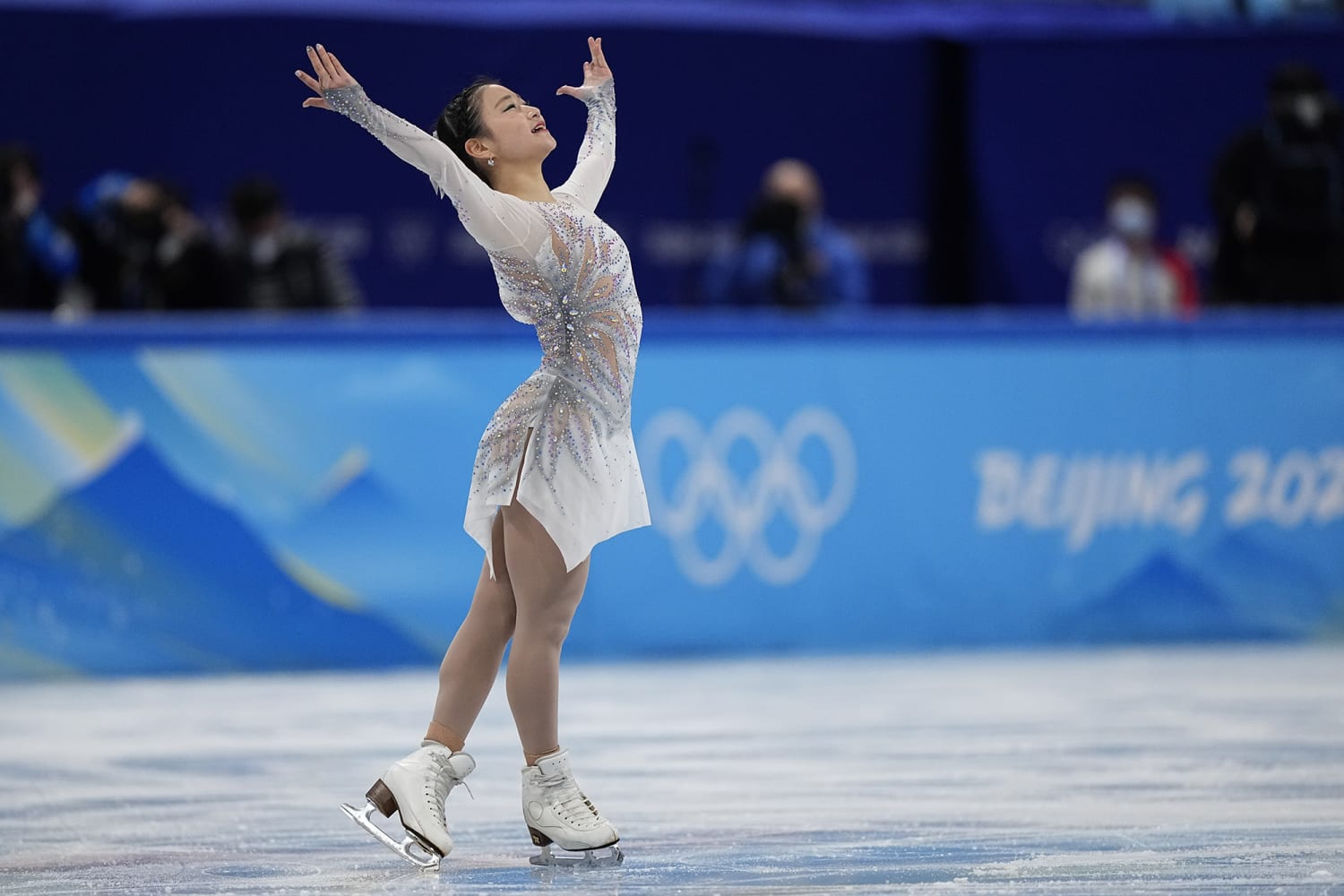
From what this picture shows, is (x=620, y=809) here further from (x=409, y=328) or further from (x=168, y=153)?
(x=168, y=153)

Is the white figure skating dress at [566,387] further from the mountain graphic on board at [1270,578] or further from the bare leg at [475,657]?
the mountain graphic on board at [1270,578]

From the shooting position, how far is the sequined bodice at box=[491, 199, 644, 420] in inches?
162

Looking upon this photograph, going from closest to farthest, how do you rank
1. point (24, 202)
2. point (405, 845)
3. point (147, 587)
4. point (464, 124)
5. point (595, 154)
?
point (405, 845)
point (464, 124)
point (595, 154)
point (147, 587)
point (24, 202)

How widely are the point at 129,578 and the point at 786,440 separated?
7.79 ft

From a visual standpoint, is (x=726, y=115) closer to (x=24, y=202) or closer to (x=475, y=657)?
(x=24, y=202)

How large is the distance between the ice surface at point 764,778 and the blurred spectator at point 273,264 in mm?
2115

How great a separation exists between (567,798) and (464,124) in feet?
4.45

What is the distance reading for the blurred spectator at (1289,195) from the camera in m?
8.91

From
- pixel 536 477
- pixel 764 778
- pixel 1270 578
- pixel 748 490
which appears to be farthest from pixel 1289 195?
pixel 536 477

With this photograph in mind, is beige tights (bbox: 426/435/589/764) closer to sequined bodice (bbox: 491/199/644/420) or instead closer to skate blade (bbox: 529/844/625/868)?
skate blade (bbox: 529/844/625/868)

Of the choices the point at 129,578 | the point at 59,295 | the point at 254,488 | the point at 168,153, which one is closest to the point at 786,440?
the point at 254,488

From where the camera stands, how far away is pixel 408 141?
386cm

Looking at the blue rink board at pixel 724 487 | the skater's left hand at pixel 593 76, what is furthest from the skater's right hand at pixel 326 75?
the blue rink board at pixel 724 487

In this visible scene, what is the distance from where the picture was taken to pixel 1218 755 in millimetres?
5312
